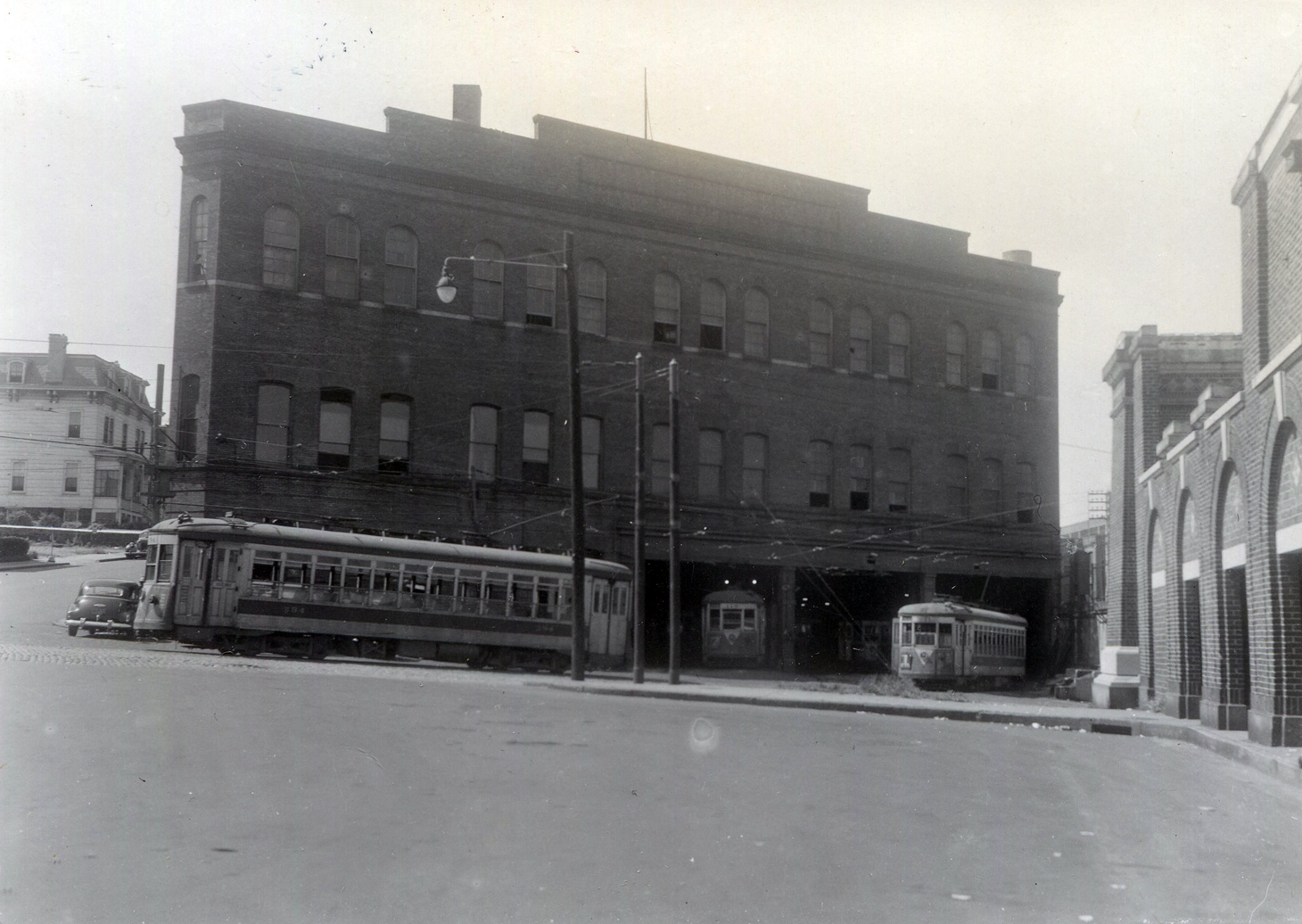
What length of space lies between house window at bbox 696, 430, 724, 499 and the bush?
61.4ft

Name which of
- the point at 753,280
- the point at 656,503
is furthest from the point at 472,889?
the point at 753,280

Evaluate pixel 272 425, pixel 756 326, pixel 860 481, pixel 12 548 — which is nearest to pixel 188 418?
pixel 272 425

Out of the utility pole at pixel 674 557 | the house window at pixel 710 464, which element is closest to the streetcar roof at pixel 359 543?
the utility pole at pixel 674 557

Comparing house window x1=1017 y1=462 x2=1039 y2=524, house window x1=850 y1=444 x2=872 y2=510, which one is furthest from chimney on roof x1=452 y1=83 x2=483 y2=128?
house window x1=1017 y1=462 x2=1039 y2=524

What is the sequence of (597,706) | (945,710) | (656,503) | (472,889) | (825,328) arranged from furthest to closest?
1. (825,328)
2. (656,503)
3. (945,710)
4. (597,706)
5. (472,889)

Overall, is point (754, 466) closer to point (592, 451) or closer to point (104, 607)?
point (592, 451)

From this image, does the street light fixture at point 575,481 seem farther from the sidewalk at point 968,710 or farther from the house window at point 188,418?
the house window at point 188,418

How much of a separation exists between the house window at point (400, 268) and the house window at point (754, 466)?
11.5 meters

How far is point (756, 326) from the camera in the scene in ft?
135

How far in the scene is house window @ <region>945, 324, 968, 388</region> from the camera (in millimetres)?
44656

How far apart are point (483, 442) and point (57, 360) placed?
1139cm

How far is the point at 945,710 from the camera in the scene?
2234 centimetres

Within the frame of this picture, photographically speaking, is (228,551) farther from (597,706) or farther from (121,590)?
(597,706)

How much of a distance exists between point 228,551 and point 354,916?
20.9m
